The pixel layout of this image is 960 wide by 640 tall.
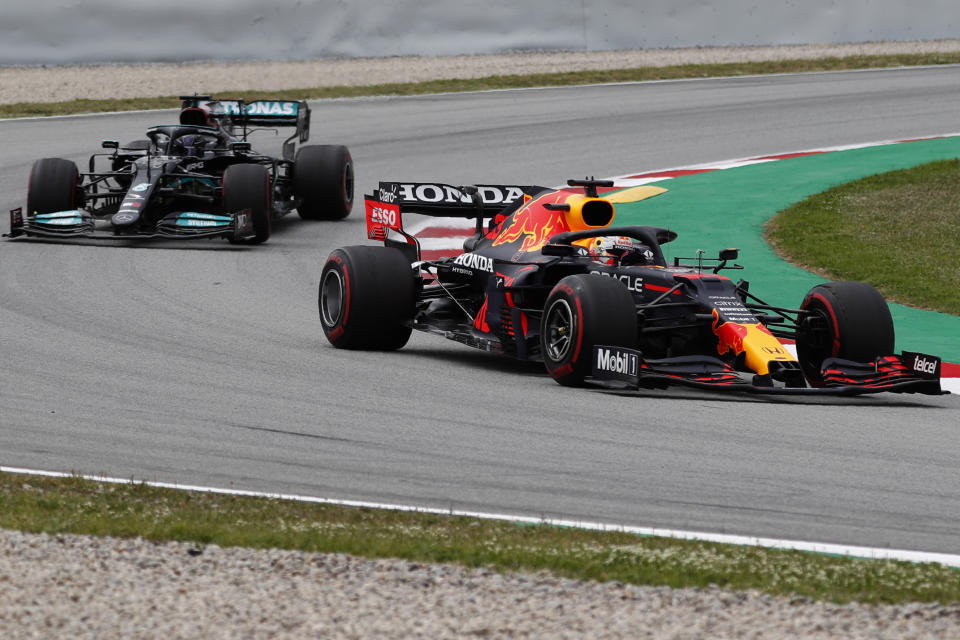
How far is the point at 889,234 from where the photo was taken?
16.7 meters

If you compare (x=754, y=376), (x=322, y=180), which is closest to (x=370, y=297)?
(x=754, y=376)

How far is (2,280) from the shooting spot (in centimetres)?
1435

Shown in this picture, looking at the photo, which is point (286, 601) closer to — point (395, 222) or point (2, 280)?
point (395, 222)

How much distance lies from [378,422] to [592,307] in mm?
1602

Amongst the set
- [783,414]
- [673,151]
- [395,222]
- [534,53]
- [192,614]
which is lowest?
[192,614]

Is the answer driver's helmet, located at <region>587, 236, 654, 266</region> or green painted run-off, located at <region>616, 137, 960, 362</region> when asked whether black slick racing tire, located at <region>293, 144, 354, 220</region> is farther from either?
driver's helmet, located at <region>587, 236, 654, 266</region>

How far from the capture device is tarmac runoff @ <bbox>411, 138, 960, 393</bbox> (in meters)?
12.8

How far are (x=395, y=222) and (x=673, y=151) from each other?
11.4m

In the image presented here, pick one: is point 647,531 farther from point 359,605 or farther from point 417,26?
point 417,26

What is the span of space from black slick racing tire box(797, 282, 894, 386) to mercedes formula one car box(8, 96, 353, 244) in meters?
7.77

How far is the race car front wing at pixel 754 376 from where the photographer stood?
371 inches

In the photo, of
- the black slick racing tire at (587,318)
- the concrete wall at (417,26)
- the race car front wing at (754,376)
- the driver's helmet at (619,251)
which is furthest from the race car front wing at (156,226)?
the concrete wall at (417,26)

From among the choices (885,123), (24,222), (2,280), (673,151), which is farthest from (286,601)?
(885,123)

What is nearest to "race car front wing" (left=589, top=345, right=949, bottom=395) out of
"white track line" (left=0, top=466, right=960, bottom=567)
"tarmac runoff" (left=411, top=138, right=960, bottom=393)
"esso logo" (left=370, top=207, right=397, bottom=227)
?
"tarmac runoff" (left=411, top=138, right=960, bottom=393)
